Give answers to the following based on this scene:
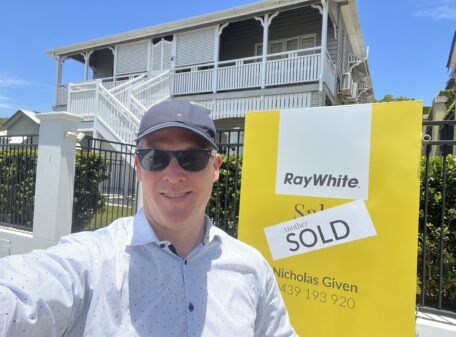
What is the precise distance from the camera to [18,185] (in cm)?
676

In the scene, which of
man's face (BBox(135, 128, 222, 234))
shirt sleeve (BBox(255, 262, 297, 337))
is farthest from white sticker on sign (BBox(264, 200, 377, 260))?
man's face (BBox(135, 128, 222, 234))

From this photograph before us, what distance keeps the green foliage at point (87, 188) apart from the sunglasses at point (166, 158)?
5.23m

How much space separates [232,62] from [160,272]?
12534 mm

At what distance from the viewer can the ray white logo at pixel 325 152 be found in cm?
245

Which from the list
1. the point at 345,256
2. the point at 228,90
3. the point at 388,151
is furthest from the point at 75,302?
the point at 228,90

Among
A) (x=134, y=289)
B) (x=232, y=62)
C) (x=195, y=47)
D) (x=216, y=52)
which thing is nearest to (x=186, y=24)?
(x=195, y=47)

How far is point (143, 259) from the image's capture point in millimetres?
1254

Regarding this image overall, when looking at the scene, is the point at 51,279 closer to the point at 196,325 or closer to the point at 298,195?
the point at 196,325

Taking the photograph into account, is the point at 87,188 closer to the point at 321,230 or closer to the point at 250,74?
the point at 321,230

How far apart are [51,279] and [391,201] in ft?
6.75

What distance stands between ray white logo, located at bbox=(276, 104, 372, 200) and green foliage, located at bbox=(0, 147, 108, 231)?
15.2ft

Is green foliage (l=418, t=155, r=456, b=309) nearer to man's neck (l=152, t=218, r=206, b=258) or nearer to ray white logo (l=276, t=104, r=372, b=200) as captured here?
ray white logo (l=276, t=104, r=372, b=200)

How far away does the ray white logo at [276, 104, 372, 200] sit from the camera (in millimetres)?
2453

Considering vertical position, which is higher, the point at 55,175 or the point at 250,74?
the point at 250,74
